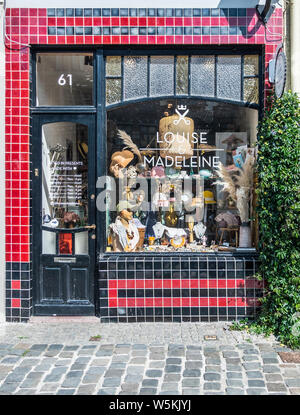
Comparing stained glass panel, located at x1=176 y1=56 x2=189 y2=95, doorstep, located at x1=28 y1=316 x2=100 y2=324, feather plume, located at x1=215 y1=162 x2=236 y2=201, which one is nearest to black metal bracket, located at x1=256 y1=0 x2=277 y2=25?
stained glass panel, located at x1=176 y1=56 x2=189 y2=95

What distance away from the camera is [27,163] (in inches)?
239

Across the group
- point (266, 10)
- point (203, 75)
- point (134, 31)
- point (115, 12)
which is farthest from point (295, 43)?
point (115, 12)

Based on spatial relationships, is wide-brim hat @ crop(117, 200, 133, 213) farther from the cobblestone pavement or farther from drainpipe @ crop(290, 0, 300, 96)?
drainpipe @ crop(290, 0, 300, 96)

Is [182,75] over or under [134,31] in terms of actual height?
under

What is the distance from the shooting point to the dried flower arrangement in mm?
6223

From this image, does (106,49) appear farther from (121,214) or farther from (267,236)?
(267,236)

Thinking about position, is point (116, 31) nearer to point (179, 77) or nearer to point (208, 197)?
point (179, 77)

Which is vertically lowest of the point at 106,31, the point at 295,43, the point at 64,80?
the point at 64,80

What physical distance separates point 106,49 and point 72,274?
306 cm

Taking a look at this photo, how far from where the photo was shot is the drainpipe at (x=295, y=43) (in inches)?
229

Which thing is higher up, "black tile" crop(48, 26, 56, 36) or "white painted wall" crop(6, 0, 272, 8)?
"white painted wall" crop(6, 0, 272, 8)

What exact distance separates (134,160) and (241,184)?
4.96 ft

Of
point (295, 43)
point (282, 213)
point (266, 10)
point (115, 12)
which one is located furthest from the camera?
point (115, 12)

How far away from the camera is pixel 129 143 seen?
6305 millimetres
